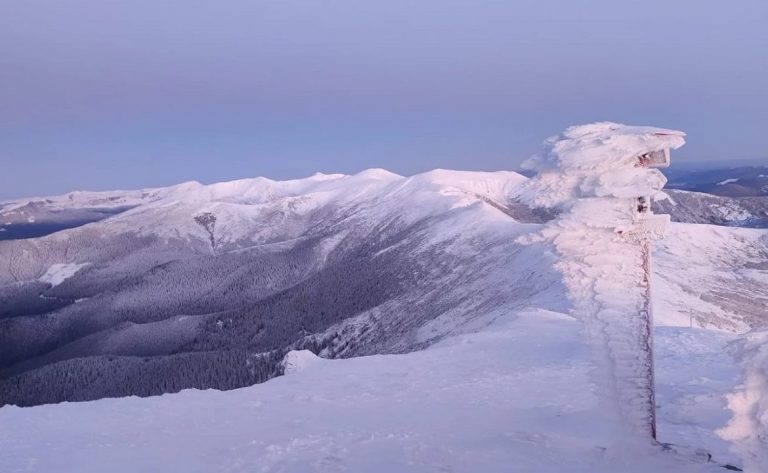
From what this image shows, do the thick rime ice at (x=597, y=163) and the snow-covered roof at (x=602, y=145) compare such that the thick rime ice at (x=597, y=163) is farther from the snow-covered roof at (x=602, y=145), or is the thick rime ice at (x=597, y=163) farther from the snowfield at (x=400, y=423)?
the snowfield at (x=400, y=423)

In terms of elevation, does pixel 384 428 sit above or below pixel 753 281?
above

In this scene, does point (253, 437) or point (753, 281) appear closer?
point (253, 437)

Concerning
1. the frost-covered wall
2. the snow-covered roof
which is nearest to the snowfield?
the frost-covered wall

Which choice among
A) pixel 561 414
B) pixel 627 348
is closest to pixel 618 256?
pixel 627 348

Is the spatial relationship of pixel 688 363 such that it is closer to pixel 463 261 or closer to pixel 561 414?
pixel 561 414

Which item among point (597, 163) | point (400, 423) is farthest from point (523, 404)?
point (597, 163)

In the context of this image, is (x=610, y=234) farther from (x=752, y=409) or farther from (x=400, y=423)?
(x=400, y=423)
